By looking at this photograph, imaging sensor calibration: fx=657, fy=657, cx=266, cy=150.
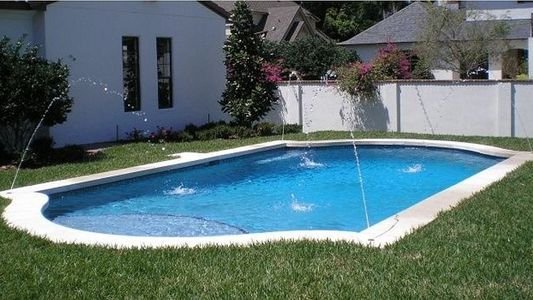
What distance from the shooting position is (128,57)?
62.4 ft

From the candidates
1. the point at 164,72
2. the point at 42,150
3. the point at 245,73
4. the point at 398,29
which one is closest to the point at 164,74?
the point at 164,72

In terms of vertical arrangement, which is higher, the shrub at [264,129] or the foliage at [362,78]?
the foliage at [362,78]

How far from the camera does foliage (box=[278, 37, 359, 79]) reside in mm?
30484

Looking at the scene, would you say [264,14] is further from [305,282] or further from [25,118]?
[305,282]

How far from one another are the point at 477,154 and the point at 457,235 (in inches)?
354

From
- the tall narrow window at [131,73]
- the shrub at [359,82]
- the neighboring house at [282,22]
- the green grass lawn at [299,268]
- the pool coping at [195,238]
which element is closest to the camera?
the green grass lawn at [299,268]

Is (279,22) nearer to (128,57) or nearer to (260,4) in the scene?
(260,4)

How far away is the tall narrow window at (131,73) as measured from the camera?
18906mm

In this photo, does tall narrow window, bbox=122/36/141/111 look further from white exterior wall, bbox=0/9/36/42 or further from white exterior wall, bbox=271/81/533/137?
white exterior wall, bbox=271/81/533/137

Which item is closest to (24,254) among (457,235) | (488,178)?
(457,235)

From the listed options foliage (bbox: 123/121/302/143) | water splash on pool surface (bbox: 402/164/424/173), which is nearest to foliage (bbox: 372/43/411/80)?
foliage (bbox: 123/121/302/143)

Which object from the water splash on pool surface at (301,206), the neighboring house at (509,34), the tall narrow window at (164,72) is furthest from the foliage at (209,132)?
the neighboring house at (509,34)

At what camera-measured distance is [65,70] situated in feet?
47.1

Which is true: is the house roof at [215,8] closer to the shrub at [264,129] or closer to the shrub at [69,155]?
the shrub at [264,129]
